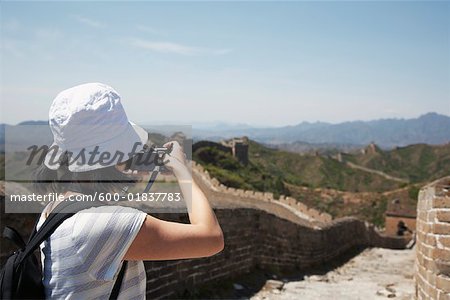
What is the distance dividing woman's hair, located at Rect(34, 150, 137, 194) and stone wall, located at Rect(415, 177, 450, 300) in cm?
390

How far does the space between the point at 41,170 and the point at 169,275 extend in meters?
4.52

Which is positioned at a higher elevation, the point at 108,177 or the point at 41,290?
the point at 108,177

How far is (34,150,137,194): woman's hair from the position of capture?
1.81 metres

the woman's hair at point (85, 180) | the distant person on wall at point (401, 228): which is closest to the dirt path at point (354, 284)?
the woman's hair at point (85, 180)

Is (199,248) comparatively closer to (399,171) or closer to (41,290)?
(41,290)

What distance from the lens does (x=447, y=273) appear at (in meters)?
4.59

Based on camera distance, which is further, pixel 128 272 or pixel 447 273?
pixel 447 273

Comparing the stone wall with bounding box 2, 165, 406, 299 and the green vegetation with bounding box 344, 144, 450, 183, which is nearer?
the stone wall with bounding box 2, 165, 406, 299

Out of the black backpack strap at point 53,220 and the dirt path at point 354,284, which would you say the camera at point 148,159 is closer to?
the black backpack strap at point 53,220

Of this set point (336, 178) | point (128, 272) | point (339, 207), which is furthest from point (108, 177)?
point (336, 178)

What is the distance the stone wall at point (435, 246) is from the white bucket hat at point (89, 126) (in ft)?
13.1

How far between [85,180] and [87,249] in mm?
306

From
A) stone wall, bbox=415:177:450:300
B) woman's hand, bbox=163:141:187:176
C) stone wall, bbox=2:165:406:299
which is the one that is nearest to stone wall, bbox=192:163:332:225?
stone wall, bbox=2:165:406:299

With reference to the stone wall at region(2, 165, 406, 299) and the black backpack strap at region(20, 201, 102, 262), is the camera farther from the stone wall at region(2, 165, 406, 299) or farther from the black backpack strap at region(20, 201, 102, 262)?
the stone wall at region(2, 165, 406, 299)
